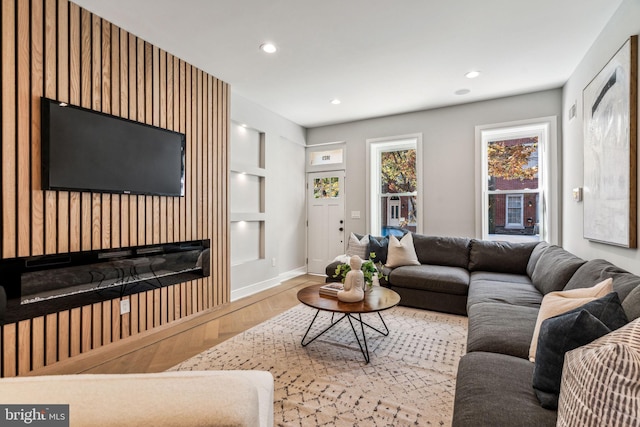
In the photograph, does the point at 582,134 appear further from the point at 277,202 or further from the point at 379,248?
the point at 277,202

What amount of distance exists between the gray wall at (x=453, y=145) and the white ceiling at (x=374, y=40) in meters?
0.23

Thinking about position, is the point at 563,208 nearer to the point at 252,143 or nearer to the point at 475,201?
the point at 475,201

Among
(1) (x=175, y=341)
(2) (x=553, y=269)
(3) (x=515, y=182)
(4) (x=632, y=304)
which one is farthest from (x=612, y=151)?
(1) (x=175, y=341)

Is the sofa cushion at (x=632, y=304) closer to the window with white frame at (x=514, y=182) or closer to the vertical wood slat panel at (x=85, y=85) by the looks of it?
the window with white frame at (x=514, y=182)

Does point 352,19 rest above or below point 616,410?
above

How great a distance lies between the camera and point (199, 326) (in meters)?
3.09

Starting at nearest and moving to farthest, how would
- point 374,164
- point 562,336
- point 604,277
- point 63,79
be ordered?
point 562,336
point 604,277
point 63,79
point 374,164

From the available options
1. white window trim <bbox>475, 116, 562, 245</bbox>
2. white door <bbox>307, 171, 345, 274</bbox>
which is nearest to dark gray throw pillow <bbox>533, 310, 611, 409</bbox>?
white window trim <bbox>475, 116, 562, 245</bbox>

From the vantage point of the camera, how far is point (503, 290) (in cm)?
271

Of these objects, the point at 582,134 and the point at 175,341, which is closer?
the point at 175,341

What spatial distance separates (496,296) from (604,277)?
2.83ft

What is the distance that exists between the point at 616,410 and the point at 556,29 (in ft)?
10.4

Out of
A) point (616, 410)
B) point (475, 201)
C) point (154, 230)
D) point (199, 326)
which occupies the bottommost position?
point (199, 326)

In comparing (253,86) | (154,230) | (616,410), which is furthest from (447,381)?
(253,86)
